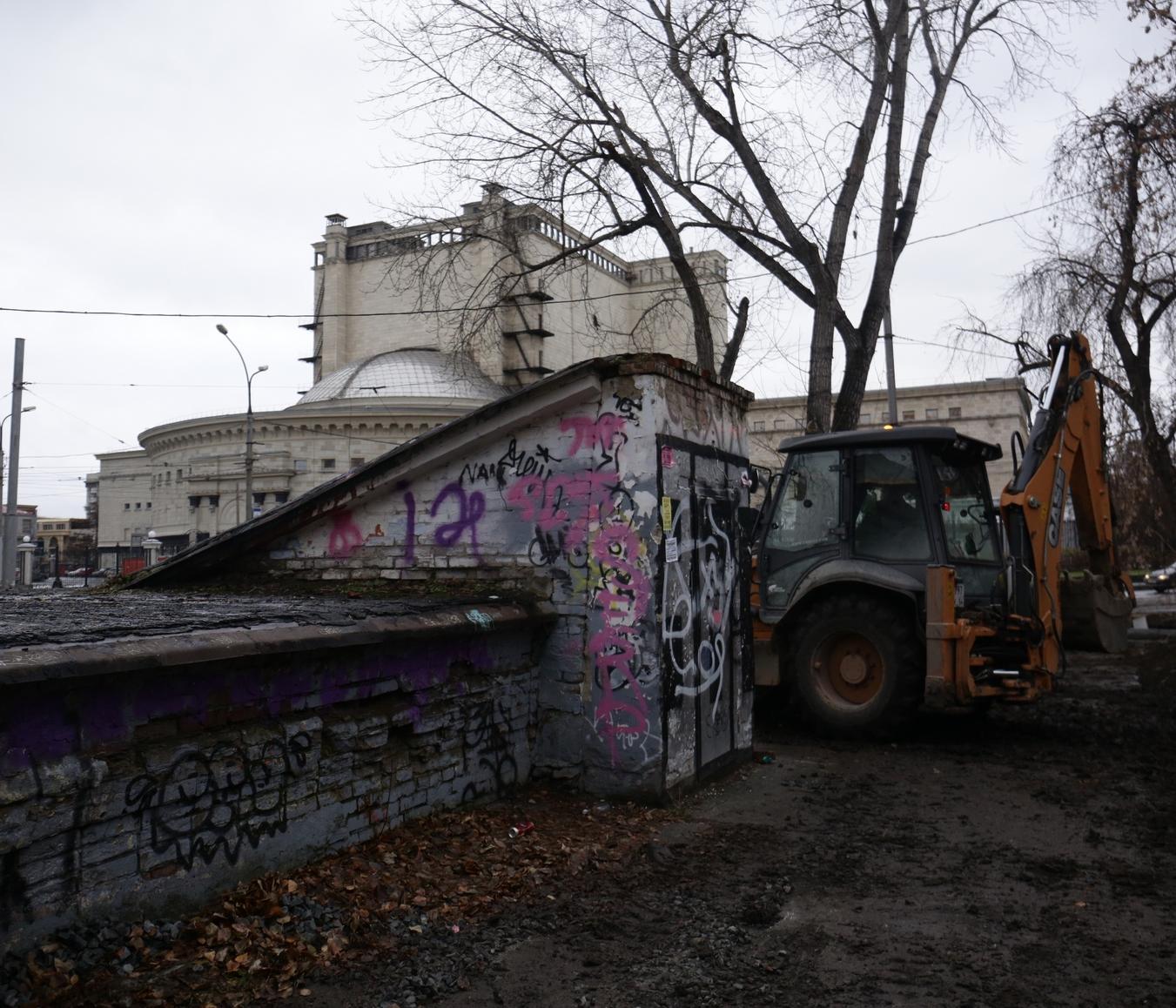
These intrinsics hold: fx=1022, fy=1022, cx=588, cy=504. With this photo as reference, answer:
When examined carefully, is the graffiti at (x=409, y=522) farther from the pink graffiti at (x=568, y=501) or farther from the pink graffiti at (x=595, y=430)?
the pink graffiti at (x=595, y=430)

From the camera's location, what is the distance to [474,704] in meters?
6.22

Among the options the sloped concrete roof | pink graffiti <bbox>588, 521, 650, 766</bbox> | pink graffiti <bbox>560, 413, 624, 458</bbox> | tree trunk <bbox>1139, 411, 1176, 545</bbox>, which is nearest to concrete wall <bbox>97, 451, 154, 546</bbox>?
tree trunk <bbox>1139, 411, 1176, 545</bbox>

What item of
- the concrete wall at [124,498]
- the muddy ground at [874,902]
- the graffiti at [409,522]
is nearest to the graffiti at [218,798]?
the muddy ground at [874,902]

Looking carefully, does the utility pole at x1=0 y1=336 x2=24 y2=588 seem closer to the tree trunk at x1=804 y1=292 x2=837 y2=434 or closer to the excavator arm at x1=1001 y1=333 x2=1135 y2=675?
the tree trunk at x1=804 y1=292 x2=837 y2=434

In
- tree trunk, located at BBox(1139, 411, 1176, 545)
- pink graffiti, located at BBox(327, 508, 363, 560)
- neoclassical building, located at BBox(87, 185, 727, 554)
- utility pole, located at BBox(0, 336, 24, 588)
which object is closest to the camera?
pink graffiti, located at BBox(327, 508, 363, 560)

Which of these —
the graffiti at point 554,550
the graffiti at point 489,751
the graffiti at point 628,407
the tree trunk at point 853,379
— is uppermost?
the tree trunk at point 853,379

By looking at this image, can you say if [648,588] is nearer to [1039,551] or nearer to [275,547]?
[275,547]

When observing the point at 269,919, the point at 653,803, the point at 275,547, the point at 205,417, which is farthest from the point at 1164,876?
the point at 205,417

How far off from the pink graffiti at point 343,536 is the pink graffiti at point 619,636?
1991mm

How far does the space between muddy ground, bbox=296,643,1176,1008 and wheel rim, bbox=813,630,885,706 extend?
3.08 ft

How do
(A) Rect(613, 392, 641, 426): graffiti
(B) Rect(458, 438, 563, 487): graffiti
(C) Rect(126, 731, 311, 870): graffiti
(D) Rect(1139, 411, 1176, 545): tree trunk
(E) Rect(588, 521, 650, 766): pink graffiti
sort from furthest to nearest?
(D) Rect(1139, 411, 1176, 545): tree trunk < (B) Rect(458, 438, 563, 487): graffiti < (A) Rect(613, 392, 641, 426): graffiti < (E) Rect(588, 521, 650, 766): pink graffiti < (C) Rect(126, 731, 311, 870): graffiti

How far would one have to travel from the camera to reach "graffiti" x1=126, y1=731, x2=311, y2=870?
4.16 metres

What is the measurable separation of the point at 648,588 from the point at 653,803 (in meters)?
1.37

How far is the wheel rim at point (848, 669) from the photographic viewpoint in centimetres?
921
